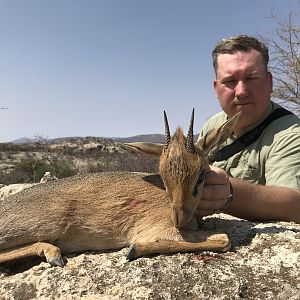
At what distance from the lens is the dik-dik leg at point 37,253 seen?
4.42m

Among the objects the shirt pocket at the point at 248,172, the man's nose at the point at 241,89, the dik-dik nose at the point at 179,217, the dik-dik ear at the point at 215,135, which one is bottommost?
the dik-dik nose at the point at 179,217

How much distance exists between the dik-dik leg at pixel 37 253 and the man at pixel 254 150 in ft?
5.64

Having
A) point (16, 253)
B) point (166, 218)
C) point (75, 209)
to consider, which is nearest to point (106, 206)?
point (75, 209)

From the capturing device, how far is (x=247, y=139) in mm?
6449

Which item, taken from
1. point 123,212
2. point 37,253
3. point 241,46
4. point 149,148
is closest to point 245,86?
point 241,46

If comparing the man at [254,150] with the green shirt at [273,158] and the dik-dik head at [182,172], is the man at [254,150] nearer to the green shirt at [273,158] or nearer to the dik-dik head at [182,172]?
the green shirt at [273,158]

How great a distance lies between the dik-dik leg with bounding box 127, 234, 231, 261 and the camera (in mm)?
4246

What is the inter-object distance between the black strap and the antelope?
1.45 meters

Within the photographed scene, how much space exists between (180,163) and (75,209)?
61.3 inches

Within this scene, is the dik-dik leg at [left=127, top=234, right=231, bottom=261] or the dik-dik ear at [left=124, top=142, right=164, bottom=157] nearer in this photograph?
the dik-dik leg at [left=127, top=234, right=231, bottom=261]

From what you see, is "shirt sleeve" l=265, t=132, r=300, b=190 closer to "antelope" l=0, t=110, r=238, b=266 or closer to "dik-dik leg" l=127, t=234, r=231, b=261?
"antelope" l=0, t=110, r=238, b=266

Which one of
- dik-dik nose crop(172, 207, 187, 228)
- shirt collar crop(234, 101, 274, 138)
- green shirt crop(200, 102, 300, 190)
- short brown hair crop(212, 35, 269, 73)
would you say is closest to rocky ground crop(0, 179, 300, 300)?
dik-dik nose crop(172, 207, 187, 228)

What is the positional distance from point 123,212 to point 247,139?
250 centimetres

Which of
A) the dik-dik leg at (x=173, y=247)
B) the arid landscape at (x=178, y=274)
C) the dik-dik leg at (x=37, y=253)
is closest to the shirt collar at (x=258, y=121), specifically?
the arid landscape at (x=178, y=274)
